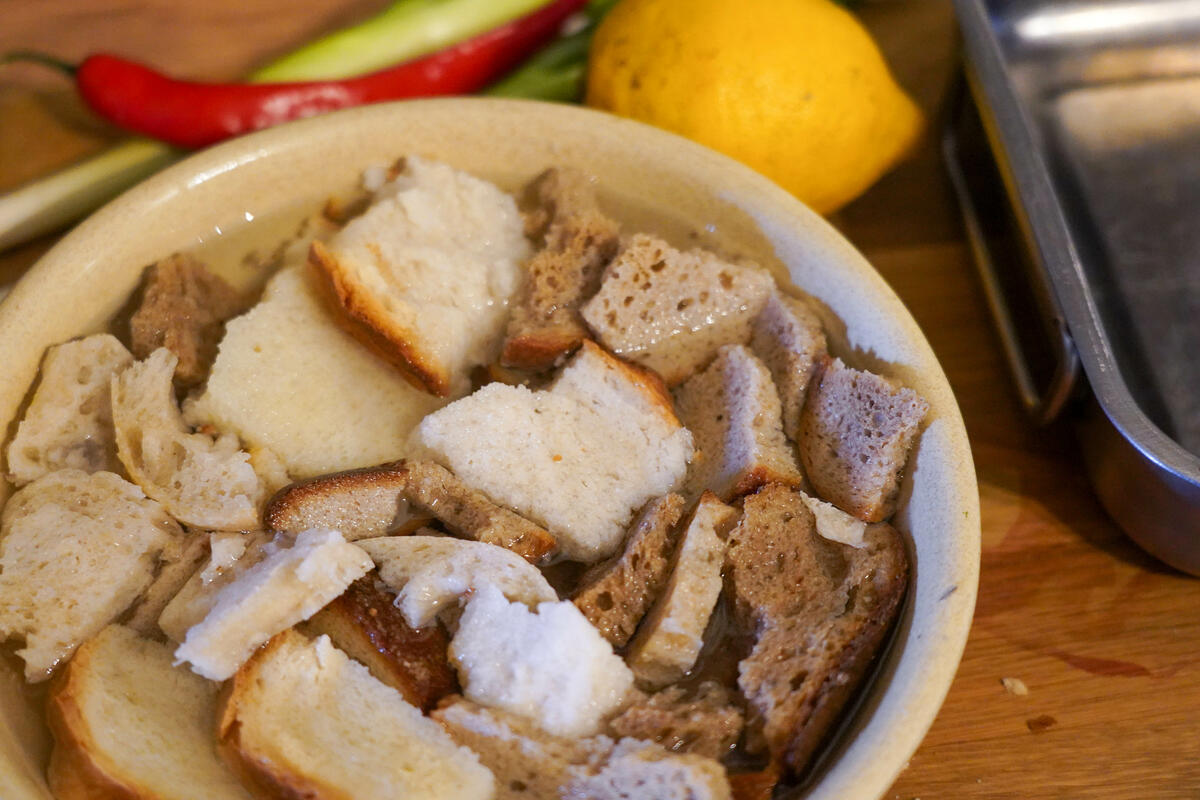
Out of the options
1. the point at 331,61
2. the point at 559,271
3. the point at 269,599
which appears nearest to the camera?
the point at 269,599

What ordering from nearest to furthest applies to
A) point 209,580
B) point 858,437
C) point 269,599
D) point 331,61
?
point 269,599 < point 209,580 < point 858,437 < point 331,61

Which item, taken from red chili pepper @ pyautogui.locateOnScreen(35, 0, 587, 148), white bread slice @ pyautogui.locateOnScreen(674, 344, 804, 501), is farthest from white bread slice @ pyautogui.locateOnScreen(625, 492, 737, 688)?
red chili pepper @ pyautogui.locateOnScreen(35, 0, 587, 148)

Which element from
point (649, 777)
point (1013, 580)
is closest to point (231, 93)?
point (649, 777)

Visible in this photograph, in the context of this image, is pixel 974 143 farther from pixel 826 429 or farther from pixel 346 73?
pixel 346 73

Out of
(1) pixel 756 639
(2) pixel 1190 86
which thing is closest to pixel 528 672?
(1) pixel 756 639

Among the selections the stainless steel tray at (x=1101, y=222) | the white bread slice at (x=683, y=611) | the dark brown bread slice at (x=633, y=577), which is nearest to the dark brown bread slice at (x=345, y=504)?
the dark brown bread slice at (x=633, y=577)

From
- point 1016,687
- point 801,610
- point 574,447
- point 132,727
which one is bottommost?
point 1016,687

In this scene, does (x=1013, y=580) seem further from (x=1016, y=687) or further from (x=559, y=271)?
(x=559, y=271)

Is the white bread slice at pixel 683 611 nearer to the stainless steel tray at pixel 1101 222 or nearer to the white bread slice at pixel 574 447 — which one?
the white bread slice at pixel 574 447

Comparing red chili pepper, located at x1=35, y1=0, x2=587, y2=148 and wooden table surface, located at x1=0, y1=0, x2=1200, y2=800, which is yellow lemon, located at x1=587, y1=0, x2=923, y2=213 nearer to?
wooden table surface, located at x1=0, y1=0, x2=1200, y2=800
